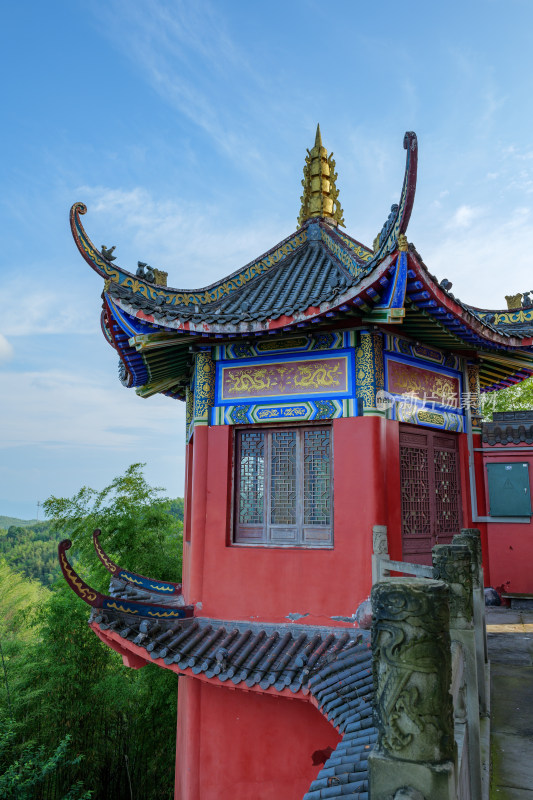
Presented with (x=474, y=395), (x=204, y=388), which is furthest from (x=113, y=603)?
(x=474, y=395)

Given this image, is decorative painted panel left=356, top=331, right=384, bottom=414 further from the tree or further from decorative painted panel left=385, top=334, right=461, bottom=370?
the tree

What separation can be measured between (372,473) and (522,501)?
3.27m

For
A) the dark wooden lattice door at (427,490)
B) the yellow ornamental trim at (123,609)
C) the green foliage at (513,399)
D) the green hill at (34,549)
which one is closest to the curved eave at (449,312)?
the dark wooden lattice door at (427,490)

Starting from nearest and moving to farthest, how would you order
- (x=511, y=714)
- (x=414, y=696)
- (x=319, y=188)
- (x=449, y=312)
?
1. (x=414, y=696)
2. (x=511, y=714)
3. (x=449, y=312)
4. (x=319, y=188)

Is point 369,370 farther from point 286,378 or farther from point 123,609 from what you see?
point 123,609

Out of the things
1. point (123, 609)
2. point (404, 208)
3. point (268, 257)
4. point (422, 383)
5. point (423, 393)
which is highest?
point (268, 257)

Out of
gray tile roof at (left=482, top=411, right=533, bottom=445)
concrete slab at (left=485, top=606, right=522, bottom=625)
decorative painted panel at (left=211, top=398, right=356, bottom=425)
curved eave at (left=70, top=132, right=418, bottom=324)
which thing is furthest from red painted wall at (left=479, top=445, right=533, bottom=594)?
curved eave at (left=70, top=132, right=418, bottom=324)

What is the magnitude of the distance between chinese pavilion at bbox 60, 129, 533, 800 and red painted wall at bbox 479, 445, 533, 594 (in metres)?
0.83

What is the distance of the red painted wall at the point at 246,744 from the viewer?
5.32m

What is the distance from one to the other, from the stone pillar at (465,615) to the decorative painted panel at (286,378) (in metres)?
2.96

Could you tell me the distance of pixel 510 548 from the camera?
25.2 ft

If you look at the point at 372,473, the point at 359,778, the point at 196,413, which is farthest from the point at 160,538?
the point at 359,778

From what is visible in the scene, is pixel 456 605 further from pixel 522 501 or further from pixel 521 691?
pixel 522 501

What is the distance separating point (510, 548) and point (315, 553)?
361cm
